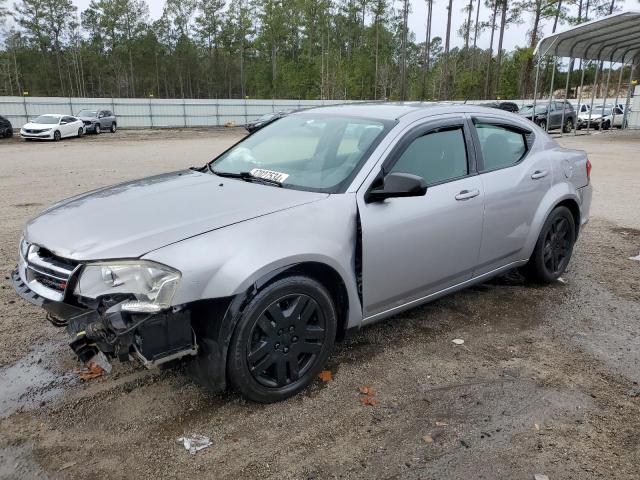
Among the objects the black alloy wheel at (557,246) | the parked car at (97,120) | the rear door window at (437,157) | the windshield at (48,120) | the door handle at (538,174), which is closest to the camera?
the rear door window at (437,157)

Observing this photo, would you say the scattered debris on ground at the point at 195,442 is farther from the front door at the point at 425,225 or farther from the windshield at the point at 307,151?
the windshield at the point at 307,151

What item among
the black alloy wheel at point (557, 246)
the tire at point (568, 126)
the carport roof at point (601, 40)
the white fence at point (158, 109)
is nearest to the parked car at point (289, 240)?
the black alloy wheel at point (557, 246)

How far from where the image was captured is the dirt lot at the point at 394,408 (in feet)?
8.50

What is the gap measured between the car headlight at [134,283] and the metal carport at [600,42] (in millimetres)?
21042

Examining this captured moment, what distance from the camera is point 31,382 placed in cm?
330

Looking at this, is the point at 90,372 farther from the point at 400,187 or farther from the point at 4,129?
the point at 4,129

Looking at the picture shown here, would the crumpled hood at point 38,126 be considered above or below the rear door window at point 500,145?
below

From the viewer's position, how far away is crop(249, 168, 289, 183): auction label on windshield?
3.56m

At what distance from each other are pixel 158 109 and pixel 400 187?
3823 centimetres

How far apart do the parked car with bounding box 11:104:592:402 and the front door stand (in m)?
0.01

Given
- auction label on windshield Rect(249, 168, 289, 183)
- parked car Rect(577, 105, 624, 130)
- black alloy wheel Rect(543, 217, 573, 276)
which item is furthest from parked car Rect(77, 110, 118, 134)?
black alloy wheel Rect(543, 217, 573, 276)

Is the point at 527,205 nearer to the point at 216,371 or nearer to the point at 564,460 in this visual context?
the point at 564,460

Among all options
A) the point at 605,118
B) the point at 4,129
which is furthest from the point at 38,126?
the point at 605,118

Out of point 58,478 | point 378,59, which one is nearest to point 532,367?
point 58,478
